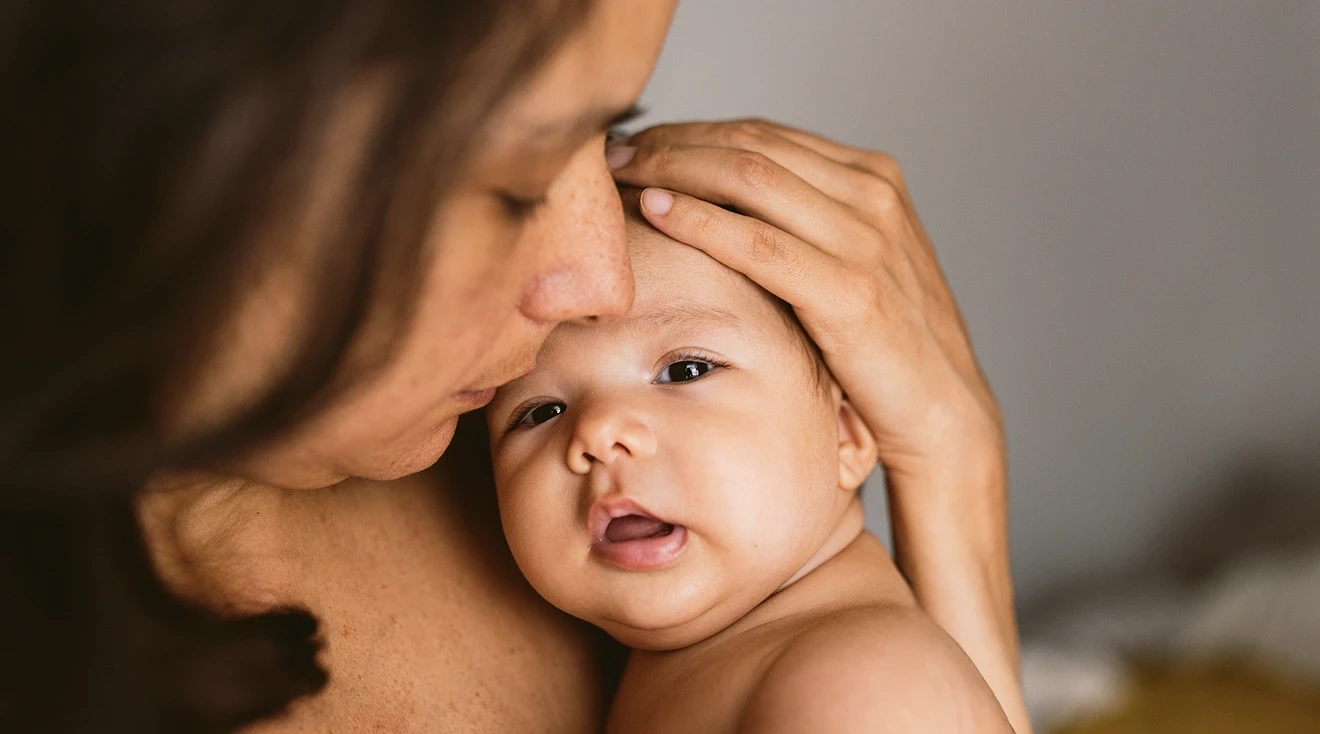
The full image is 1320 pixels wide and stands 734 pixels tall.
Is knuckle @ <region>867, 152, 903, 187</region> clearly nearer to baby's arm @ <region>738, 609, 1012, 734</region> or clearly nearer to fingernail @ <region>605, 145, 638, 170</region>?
fingernail @ <region>605, 145, 638, 170</region>

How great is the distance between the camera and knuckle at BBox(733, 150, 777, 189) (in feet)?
3.37

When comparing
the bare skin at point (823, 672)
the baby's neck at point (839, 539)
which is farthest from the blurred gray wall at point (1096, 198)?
the bare skin at point (823, 672)

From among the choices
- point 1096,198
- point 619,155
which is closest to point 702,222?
point 619,155

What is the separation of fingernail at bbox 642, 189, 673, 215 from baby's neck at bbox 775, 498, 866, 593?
32cm

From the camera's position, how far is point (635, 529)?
0.98m

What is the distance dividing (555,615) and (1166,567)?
6.08 feet

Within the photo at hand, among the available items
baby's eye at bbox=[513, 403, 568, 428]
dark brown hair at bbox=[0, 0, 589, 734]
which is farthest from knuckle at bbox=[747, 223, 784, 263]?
dark brown hair at bbox=[0, 0, 589, 734]

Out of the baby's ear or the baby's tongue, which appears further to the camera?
the baby's ear

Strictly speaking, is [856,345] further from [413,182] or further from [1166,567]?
[1166,567]

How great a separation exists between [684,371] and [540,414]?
5.4 inches

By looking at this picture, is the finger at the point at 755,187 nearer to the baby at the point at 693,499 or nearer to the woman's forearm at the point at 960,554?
the baby at the point at 693,499

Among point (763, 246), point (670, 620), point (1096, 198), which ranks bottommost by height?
point (1096, 198)

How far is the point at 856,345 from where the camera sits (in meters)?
1.05

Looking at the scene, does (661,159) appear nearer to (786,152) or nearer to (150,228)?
(786,152)
